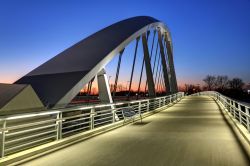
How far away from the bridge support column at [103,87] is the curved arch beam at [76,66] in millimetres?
776

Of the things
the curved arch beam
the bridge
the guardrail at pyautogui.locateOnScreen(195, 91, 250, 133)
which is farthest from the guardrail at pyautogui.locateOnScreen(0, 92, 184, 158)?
the guardrail at pyautogui.locateOnScreen(195, 91, 250, 133)

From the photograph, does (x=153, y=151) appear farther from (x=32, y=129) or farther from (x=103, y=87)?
(x=103, y=87)

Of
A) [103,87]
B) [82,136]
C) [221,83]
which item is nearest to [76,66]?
[103,87]

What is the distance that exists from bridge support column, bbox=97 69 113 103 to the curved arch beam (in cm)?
78

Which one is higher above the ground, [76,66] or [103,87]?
[76,66]

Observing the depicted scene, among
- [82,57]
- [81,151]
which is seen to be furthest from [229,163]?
[82,57]

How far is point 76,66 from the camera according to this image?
14.6 m

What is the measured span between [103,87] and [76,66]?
198 cm

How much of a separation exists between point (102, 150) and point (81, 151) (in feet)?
1.61

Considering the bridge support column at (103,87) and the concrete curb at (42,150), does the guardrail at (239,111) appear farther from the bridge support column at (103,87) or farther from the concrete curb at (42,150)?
the bridge support column at (103,87)

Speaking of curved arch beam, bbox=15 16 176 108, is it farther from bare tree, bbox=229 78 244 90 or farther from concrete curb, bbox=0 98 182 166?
bare tree, bbox=229 78 244 90

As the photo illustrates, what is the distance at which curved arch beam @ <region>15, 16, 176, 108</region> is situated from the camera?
12695mm

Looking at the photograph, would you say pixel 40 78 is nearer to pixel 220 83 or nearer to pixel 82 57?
pixel 82 57

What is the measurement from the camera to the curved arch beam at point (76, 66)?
12.7 meters
